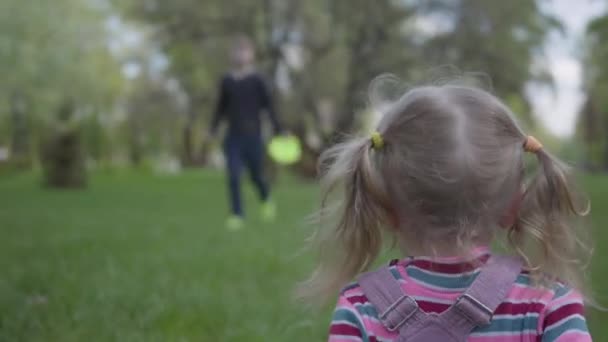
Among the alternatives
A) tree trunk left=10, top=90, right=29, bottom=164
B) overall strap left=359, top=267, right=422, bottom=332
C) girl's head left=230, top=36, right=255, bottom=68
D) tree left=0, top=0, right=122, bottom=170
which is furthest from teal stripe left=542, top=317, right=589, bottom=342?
tree trunk left=10, top=90, right=29, bottom=164

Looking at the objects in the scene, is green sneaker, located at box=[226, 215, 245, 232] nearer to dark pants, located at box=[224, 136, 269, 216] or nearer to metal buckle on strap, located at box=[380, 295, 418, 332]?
dark pants, located at box=[224, 136, 269, 216]

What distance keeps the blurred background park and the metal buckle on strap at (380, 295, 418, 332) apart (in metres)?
0.82

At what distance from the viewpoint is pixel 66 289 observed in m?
4.11

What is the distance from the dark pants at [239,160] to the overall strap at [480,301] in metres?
6.92

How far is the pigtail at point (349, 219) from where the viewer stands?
5.75 feet

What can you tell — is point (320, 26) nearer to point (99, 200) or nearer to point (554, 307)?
point (99, 200)

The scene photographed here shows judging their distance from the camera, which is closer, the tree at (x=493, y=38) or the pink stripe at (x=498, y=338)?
the pink stripe at (x=498, y=338)

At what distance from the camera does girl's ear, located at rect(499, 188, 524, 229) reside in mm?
1754

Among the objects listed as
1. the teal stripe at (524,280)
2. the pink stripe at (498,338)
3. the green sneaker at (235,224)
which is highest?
the teal stripe at (524,280)

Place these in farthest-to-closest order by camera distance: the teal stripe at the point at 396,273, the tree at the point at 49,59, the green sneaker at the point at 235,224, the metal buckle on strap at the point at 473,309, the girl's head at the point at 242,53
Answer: the tree at the point at 49,59
the girl's head at the point at 242,53
the green sneaker at the point at 235,224
the teal stripe at the point at 396,273
the metal buckle on strap at the point at 473,309

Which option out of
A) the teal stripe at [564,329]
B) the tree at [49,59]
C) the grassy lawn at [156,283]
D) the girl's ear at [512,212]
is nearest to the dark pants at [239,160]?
the grassy lawn at [156,283]

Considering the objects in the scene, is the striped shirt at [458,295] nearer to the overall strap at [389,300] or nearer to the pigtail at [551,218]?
the overall strap at [389,300]

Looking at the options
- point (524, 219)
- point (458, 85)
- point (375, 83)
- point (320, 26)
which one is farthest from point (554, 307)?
point (320, 26)

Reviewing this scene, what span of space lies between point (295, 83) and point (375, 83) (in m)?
23.2
